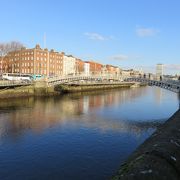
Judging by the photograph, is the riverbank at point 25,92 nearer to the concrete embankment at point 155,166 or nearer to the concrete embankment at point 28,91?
the concrete embankment at point 28,91

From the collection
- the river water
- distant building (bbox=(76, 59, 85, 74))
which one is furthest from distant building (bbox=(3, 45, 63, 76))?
the river water

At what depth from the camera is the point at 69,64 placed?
96125 millimetres

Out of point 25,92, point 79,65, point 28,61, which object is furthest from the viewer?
point 79,65

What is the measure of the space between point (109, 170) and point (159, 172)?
5264mm

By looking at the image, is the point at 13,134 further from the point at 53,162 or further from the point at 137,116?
the point at 137,116

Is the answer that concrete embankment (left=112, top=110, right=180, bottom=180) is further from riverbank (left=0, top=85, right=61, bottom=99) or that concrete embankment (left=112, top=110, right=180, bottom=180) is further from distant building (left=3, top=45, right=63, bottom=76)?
distant building (left=3, top=45, right=63, bottom=76)

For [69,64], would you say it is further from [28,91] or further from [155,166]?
[155,166]

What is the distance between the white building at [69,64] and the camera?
9136 centimetres

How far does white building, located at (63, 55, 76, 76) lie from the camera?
9136 cm

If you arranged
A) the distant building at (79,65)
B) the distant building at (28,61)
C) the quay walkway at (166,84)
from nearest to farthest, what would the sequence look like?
1. the quay walkway at (166,84)
2. the distant building at (28,61)
3. the distant building at (79,65)

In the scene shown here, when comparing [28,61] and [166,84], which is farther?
[28,61]

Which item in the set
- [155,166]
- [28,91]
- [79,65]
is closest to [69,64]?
[79,65]

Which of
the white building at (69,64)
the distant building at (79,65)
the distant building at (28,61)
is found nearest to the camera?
the distant building at (28,61)

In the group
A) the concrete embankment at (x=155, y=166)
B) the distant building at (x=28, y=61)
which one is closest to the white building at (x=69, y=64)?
the distant building at (x=28, y=61)
